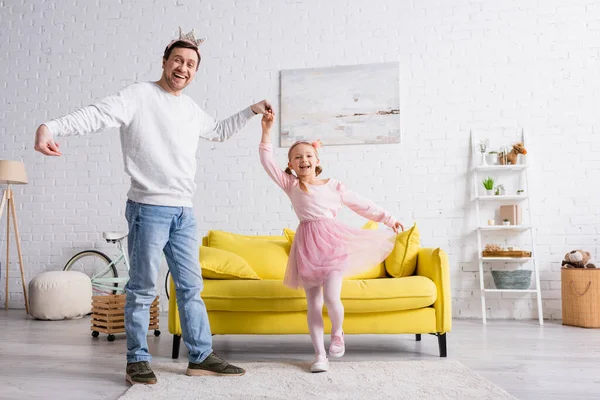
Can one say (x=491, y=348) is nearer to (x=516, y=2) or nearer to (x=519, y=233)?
(x=519, y=233)

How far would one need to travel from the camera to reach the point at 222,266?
2.92 m

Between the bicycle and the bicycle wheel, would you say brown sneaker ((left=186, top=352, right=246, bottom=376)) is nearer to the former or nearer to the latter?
the bicycle

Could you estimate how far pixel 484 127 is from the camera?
4.43m

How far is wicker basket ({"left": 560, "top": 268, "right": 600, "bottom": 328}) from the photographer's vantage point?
378 centimetres

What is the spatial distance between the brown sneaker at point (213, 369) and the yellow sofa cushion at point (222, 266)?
2.10ft

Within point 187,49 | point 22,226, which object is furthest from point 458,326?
point 22,226

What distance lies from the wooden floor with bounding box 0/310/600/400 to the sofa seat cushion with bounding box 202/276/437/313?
0.28 meters

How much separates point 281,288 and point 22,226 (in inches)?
141

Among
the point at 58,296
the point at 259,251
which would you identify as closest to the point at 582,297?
the point at 259,251

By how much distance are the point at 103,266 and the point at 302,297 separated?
2.92 m

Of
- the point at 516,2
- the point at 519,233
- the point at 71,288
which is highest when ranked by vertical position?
the point at 516,2

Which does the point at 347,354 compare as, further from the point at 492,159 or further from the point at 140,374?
the point at 492,159

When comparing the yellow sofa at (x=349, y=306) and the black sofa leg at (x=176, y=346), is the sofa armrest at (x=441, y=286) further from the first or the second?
the black sofa leg at (x=176, y=346)

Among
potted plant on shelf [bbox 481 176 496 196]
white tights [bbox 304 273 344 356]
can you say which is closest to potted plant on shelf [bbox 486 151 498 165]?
potted plant on shelf [bbox 481 176 496 196]
